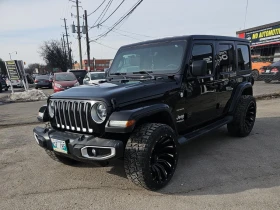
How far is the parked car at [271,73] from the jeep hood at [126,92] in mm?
15173

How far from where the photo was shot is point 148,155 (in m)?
2.95

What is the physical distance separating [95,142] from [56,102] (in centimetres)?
98

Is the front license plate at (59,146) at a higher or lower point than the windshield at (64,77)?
lower

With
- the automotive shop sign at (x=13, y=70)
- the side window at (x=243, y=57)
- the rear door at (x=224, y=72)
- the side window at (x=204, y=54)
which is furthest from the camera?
the automotive shop sign at (x=13, y=70)

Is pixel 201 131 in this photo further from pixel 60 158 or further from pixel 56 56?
pixel 56 56

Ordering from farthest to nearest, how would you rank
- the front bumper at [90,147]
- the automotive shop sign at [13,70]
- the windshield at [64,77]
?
the automotive shop sign at [13,70] → the windshield at [64,77] → the front bumper at [90,147]

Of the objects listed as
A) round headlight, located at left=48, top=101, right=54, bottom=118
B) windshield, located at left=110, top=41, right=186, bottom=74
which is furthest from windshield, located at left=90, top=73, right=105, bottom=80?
round headlight, located at left=48, top=101, right=54, bottom=118

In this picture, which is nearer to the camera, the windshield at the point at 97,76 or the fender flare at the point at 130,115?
the fender flare at the point at 130,115

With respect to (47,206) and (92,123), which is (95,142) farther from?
(47,206)

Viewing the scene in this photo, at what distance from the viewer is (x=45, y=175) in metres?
3.79

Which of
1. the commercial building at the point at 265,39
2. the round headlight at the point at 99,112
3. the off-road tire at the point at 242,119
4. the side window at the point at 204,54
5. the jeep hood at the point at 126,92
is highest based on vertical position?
the commercial building at the point at 265,39

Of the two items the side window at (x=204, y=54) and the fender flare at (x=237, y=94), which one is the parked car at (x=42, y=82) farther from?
the side window at (x=204, y=54)

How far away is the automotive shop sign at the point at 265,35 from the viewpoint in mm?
24812

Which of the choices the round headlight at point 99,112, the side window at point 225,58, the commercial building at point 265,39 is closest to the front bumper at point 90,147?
the round headlight at point 99,112
